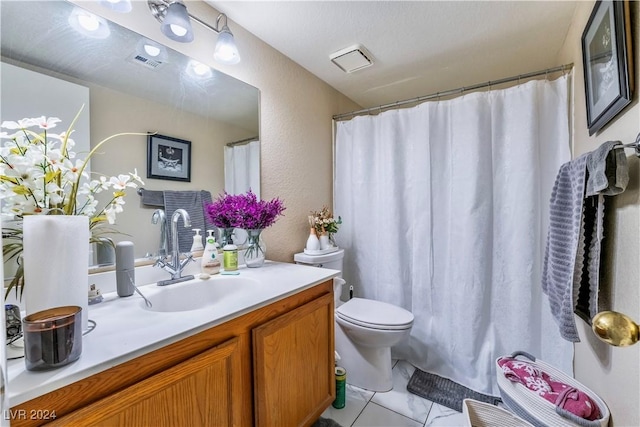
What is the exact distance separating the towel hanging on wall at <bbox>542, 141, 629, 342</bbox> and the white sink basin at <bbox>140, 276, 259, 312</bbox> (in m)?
1.19

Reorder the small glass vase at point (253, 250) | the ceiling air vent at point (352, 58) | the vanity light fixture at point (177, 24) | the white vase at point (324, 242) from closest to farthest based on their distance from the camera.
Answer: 1. the vanity light fixture at point (177, 24)
2. the small glass vase at point (253, 250)
3. the ceiling air vent at point (352, 58)
4. the white vase at point (324, 242)

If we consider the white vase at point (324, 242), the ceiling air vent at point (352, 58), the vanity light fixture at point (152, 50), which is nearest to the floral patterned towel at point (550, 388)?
the white vase at point (324, 242)

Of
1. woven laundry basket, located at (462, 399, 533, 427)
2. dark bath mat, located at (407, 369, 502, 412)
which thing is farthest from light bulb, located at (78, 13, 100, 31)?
dark bath mat, located at (407, 369, 502, 412)

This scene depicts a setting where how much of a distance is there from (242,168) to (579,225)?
4.94 ft

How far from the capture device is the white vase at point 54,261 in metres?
0.65

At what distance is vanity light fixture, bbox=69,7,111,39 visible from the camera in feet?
3.27

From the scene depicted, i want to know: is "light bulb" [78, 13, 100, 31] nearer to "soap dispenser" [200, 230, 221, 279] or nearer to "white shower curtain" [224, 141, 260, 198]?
"white shower curtain" [224, 141, 260, 198]

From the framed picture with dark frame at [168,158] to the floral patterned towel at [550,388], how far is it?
1.76 metres

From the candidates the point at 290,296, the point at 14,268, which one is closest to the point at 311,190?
the point at 290,296

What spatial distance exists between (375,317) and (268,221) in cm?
83

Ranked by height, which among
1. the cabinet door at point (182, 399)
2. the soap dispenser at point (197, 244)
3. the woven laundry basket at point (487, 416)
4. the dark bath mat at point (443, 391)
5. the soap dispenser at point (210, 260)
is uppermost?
the soap dispenser at point (197, 244)

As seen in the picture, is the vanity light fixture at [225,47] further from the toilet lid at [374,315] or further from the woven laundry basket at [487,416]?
the woven laundry basket at [487,416]

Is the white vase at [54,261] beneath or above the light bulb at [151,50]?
beneath

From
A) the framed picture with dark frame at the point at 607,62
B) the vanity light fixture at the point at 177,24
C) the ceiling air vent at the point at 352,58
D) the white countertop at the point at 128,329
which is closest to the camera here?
the white countertop at the point at 128,329
